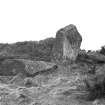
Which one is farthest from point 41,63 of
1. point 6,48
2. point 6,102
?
point 6,102

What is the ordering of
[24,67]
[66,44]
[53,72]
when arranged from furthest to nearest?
[66,44] → [24,67] → [53,72]

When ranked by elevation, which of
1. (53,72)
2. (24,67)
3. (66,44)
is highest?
(66,44)

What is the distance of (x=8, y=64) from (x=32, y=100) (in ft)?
21.3

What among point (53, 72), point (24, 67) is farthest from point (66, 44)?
point (24, 67)

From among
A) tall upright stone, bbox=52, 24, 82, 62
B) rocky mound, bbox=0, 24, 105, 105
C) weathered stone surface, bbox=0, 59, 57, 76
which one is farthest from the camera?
tall upright stone, bbox=52, 24, 82, 62

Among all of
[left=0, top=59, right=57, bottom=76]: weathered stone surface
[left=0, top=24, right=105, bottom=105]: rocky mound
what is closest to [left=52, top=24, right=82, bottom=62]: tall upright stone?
[left=0, top=24, right=105, bottom=105]: rocky mound

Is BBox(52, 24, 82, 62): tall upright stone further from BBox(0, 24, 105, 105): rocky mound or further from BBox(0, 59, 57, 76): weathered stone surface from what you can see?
BBox(0, 59, 57, 76): weathered stone surface

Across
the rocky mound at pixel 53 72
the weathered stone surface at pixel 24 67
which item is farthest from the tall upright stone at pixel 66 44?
the weathered stone surface at pixel 24 67

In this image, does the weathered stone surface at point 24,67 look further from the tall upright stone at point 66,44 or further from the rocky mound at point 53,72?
the tall upright stone at point 66,44

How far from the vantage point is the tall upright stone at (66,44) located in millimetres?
17375

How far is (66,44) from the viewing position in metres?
17.5

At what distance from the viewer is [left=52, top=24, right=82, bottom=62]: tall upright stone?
1738cm

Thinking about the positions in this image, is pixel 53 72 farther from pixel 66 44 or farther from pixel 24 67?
pixel 66 44

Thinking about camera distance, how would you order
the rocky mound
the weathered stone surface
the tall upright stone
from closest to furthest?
the rocky mound → the weathered stone surface → the tall upright stone
